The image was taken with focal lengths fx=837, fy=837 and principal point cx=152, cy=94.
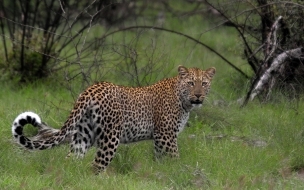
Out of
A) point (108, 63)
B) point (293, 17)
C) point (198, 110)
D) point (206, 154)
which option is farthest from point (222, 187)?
point (108, 63)

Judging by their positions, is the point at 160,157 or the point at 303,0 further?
the point at 303,0

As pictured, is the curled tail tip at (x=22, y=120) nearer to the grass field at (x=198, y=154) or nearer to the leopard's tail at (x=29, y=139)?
the leopard's tail at (x=29, y=139)

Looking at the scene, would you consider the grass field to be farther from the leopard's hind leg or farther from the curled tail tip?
the curled tail tip

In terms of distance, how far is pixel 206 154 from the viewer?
8.64 meters

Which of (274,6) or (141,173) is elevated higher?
(274,6)

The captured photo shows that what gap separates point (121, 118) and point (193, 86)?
102cm

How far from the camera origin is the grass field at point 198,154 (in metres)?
7.49

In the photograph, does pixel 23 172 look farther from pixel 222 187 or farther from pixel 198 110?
pixel 198 110

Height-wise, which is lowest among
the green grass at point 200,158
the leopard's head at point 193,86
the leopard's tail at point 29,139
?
the green grass at point 200,158

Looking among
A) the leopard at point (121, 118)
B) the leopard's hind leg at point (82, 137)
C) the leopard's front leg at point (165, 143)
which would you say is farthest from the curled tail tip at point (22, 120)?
the leopard's front leg at point (165, 143)

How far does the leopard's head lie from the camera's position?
28.9ft

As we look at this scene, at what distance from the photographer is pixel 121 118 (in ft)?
27.0

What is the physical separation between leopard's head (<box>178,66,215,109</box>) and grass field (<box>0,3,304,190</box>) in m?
0.50

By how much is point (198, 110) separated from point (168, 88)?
144 cm
